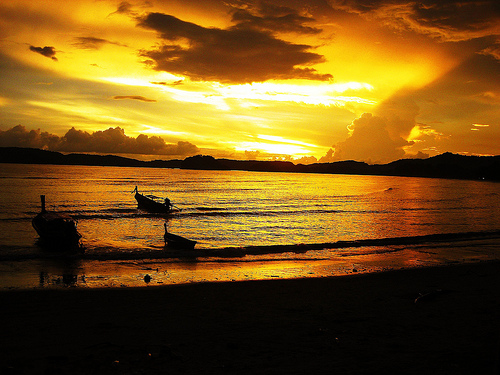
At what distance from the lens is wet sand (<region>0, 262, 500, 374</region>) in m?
7.32

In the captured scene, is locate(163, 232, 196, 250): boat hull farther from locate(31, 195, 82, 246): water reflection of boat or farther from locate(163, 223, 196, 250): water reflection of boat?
locate(31, 195, 82, 246): water reflection of boat

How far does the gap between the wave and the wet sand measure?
26.1ft

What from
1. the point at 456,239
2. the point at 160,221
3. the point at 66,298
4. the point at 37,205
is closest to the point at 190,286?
the point at 66,298

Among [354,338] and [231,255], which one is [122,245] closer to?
→ [231,255]

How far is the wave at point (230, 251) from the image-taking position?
21625 millimetres

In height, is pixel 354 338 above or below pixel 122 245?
above

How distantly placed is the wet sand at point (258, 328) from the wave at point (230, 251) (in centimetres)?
796

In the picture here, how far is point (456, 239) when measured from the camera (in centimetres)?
2867

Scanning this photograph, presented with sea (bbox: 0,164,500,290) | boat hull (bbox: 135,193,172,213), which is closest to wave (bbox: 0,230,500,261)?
sea (bbox: 0,164,500,290)

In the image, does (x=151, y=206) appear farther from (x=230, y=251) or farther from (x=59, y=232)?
(x=230, y=251)

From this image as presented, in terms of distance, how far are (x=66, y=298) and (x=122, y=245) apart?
13827 millimetres

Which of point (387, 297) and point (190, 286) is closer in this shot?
point (387, 297)

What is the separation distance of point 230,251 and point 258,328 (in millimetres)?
13993

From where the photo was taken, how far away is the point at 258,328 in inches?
380
